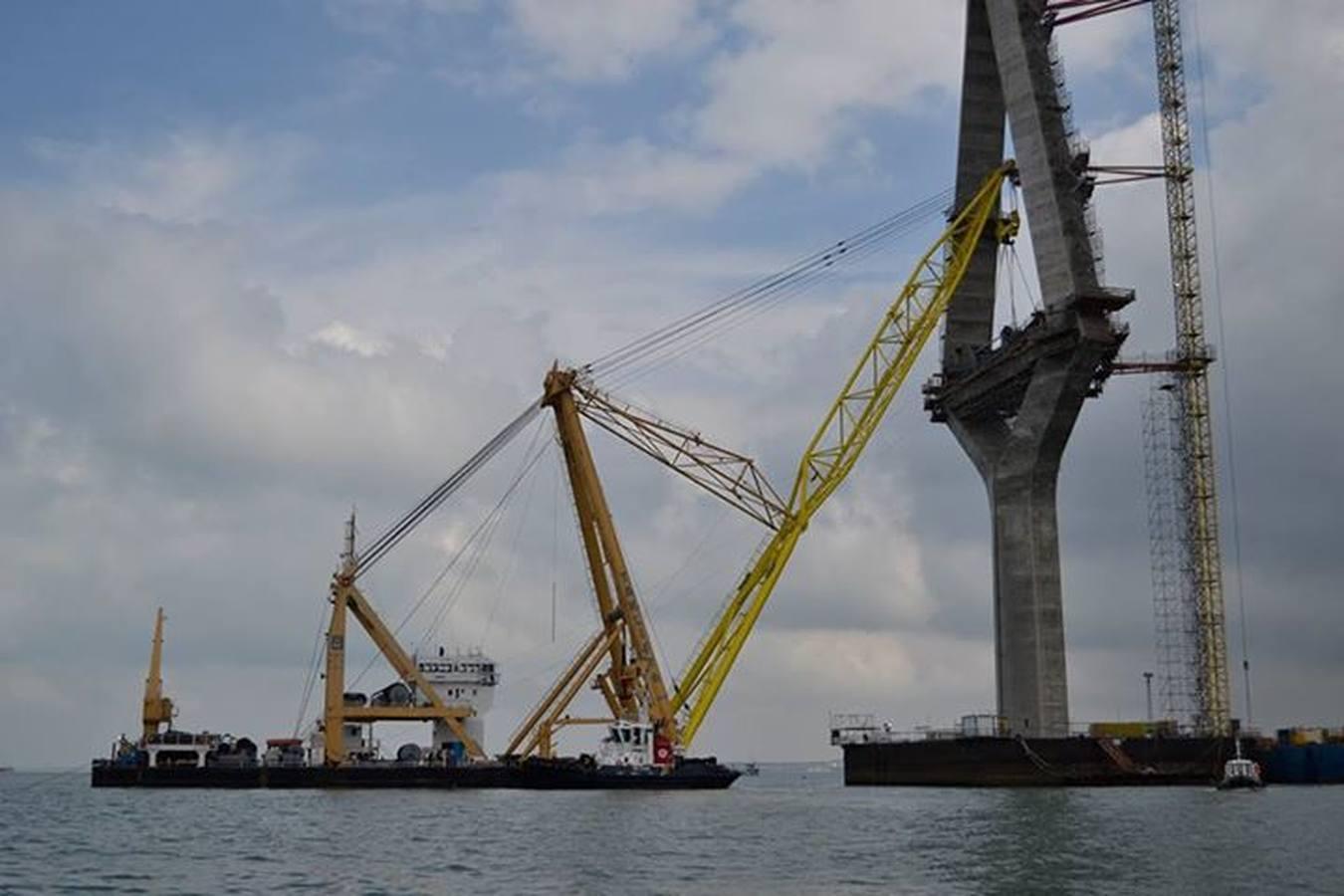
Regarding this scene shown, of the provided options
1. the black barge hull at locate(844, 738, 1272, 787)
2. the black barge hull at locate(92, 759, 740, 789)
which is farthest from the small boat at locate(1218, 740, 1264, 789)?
the black barge hull at locate(92, 759, 740, 789)

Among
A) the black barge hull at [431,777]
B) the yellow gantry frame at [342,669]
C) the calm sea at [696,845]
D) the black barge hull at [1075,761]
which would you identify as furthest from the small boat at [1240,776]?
the yellow gantry frame at [342,669]

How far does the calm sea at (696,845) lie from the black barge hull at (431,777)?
598 cm

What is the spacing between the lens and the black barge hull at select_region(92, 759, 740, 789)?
85125mm

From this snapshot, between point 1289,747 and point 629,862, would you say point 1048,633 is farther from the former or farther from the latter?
point 629,862

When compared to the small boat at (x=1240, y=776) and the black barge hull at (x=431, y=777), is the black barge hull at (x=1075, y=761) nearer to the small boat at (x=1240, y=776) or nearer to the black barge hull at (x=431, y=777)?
the small boat at (x=1240, y=776)

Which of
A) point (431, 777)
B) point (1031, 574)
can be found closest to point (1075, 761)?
point (1031, 574)

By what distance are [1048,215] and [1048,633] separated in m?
22.5

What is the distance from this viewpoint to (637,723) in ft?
282

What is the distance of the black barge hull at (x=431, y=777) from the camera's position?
8512 centimetres

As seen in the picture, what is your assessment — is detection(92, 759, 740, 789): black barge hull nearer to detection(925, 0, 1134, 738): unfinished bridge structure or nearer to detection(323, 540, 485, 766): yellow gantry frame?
detection(323, 540, 485, 766): yellow gantry frame

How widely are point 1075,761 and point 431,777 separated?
36139 mm

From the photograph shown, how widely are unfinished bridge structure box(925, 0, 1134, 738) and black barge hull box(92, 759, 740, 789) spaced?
18.3m

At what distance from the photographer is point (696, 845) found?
161ft

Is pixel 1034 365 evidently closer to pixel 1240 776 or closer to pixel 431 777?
pixel 1240 776
